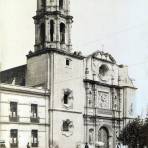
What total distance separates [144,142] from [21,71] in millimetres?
12208

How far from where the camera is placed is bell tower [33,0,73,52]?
35.8 meters

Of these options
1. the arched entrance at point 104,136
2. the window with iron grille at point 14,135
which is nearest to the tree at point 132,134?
the arched entrance at point 104,136

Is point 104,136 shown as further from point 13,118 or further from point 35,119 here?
point 13,118

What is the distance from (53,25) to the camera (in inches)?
1421

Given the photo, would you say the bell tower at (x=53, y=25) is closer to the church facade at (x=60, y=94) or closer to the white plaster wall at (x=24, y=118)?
the church facade at (x=60, y=94)

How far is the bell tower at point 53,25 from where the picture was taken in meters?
35.8

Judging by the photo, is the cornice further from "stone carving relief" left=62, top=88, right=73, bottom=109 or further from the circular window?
the circular window

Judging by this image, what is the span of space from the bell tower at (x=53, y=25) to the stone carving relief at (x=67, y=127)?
5792mm

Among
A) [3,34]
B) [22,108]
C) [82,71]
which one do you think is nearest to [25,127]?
[22,108]

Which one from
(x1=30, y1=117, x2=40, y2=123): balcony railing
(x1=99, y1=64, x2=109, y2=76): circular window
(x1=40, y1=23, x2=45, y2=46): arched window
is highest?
(x1=40, y1=23, x2=45, y2=46): arched window

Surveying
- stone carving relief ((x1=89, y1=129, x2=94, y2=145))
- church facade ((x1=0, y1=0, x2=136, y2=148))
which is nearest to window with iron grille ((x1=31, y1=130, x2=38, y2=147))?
church facade ((x1=0, y1=0, x2=136, y2=148))

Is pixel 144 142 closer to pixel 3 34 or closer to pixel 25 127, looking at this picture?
pixel 25 127

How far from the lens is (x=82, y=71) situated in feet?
124

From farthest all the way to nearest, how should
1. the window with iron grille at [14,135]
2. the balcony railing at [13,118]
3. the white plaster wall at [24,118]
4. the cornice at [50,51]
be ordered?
the cornice at [50,51]
the balcony railing at [13,118]
the window with iron grille at [14,135]
the white plaster wall at [24,118]
